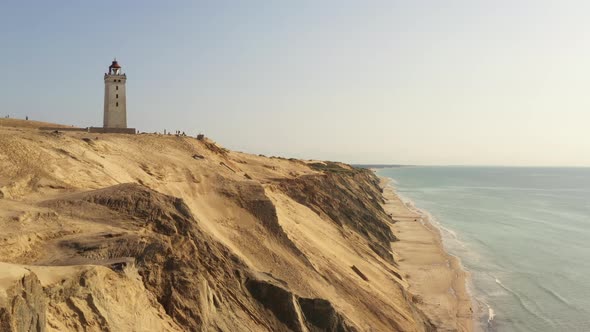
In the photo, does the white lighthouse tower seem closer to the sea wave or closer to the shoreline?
the shoreline

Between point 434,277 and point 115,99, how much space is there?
34.4m

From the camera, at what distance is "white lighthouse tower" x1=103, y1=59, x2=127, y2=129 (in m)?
47.6

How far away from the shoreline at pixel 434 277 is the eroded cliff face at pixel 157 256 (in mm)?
2645

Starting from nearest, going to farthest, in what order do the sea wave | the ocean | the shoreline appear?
the shoreline, the sea wave, the ocean

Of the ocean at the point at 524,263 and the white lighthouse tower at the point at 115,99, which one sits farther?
the white lighthouse tower at the point at 115,99

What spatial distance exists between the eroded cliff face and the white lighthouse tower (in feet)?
48.5

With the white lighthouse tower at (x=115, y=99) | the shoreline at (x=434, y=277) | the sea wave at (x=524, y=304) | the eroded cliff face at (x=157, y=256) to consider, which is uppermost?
the white lighthouse tower at (x=115, y=99)

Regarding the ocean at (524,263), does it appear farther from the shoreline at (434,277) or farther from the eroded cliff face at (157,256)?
the eroded cliff face at (157,256)

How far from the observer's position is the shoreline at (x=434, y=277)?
30453mm

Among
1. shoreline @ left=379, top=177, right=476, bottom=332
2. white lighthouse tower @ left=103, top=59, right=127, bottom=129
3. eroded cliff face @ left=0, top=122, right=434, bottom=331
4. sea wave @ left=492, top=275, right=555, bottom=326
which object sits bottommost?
sea wave @ left=492, top=275, right=555, bottom=326

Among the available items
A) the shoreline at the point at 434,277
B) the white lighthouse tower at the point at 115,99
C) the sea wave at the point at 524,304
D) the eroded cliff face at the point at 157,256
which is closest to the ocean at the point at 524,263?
the sea wave at the point at 524,304

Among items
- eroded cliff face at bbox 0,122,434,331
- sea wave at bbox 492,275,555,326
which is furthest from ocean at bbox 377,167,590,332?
eroded cliff face at bbox 0,122,434,331

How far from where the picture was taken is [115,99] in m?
48.0

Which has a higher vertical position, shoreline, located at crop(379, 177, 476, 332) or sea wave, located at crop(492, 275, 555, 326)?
shoreline, located at crop(379, 177, 476, 332)
